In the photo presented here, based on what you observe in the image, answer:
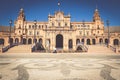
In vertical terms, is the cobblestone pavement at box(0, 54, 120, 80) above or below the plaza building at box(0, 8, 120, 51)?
below

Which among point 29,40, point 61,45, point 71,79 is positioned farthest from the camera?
point 29,40

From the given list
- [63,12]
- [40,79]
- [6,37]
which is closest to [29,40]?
[6,37]

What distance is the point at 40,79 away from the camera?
8539 millimetres

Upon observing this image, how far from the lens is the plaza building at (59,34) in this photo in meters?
Result: 53.9

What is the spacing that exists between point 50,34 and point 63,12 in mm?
21687

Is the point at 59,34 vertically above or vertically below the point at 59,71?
above

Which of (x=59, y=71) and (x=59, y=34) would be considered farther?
(x=59, y=34)

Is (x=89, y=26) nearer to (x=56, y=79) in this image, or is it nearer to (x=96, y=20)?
(x=96, y=20)

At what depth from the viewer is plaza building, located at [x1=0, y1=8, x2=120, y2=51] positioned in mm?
53938

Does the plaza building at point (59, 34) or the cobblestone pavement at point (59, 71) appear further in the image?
the plaza building at point (59, 34)

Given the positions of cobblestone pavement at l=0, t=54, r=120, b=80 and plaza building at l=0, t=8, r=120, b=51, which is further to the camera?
plaza building at l=0, t=8, r=120, b=51

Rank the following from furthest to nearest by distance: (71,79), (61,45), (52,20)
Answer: (52,20)
(61,45)
(71,79)

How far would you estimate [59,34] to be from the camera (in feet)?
181

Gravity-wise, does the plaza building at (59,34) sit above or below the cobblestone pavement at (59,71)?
Result: above
